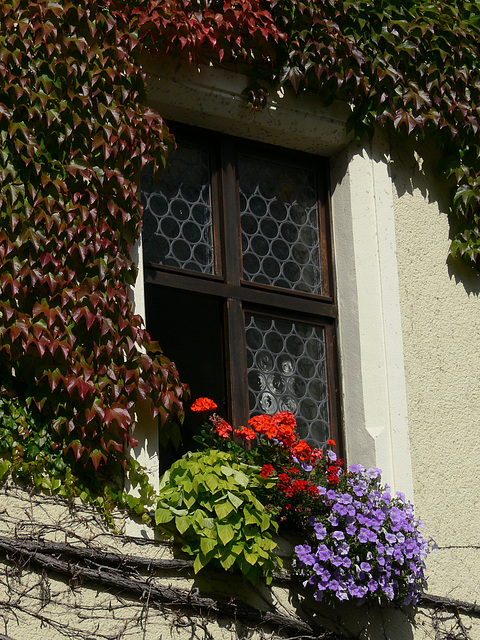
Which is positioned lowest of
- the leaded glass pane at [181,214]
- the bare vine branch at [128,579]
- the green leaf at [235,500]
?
the bare vine branch at [128,579]

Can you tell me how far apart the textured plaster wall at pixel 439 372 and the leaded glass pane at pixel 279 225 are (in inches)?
17.5

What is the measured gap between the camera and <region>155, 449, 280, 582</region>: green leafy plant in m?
4.60

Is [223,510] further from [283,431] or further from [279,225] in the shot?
[279,225]

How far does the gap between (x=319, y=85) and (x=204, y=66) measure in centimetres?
65

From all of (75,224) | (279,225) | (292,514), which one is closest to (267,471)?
(292,514)

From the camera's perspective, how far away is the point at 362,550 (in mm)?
4848

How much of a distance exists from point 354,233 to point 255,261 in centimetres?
53

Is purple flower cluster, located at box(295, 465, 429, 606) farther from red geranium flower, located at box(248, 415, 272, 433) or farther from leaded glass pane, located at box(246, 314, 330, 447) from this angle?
leaded glass pane, located at box(246, 314, 330, 447)

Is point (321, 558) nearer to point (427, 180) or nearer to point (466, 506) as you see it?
point (466, 506)

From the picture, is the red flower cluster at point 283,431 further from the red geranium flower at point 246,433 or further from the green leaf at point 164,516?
the green leaf at point 164,516

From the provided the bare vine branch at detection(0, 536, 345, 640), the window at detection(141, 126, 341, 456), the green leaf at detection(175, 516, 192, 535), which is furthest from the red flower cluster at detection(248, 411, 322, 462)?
the bare vine branch at detection(0, 536, 345, 640)

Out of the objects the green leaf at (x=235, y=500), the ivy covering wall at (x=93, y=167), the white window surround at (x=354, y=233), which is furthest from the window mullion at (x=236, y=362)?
the green leaf at (x=235, y=500)

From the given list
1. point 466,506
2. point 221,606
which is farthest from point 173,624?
point 466,506

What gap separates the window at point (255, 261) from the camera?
216 inches
